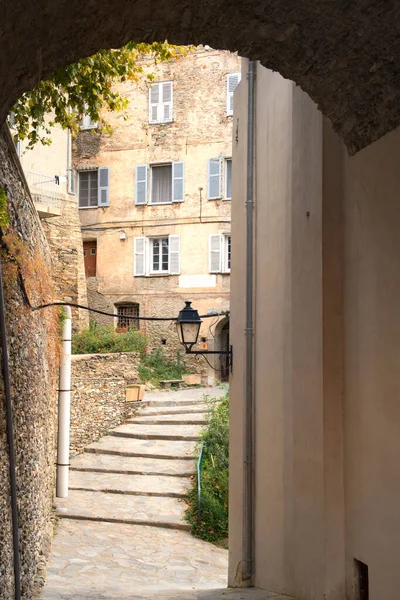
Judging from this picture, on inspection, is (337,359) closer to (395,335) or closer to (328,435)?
(328,435)

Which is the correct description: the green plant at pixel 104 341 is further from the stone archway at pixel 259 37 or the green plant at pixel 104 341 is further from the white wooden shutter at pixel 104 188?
the stone archway at pixel 259 37

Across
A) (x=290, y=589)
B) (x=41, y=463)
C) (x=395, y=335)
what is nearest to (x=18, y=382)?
(x=41, y=463)

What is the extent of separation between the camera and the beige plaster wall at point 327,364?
12.5 ft

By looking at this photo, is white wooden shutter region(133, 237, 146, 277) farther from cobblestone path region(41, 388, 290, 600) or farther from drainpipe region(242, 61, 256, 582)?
drainpipe region(242, 61, 256, 582)

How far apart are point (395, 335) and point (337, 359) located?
86 cm

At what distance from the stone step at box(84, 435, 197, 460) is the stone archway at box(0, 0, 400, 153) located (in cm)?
1059

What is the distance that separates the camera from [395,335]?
3691mm

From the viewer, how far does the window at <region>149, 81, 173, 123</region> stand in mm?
22125

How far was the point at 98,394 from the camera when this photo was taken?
51.6ft

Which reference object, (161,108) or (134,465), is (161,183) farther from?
(134,465)

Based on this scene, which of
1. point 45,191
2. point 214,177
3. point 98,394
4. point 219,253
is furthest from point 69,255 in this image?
point 98,394

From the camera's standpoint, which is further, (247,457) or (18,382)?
(247,457)

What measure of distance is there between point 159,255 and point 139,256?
679mm

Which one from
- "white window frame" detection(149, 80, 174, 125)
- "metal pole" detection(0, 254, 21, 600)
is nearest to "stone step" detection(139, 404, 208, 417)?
"white window frame" detection(149, 80, 174, 125)
